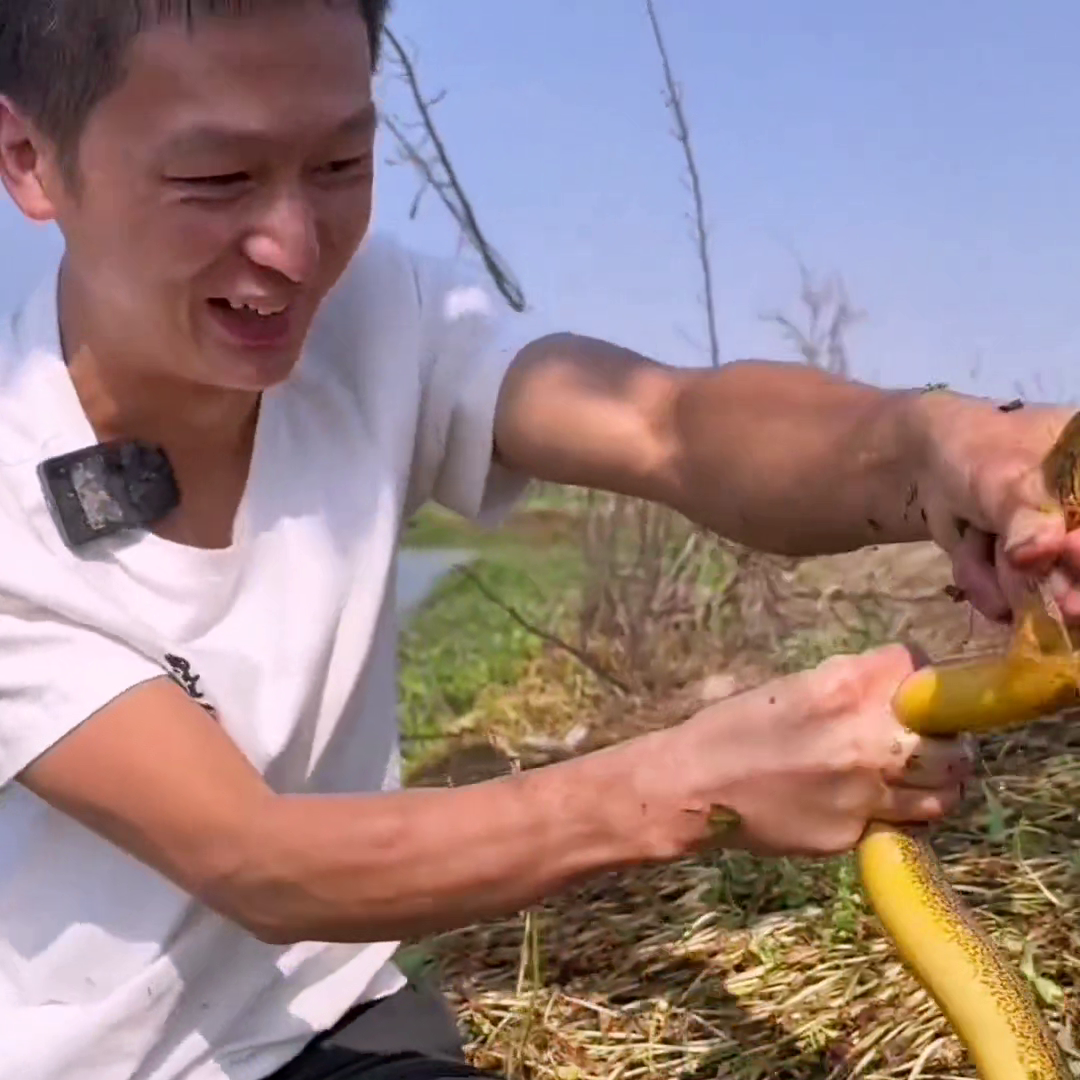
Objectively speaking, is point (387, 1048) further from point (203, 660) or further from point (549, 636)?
point (549, 636)

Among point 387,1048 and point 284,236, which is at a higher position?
point 284,236

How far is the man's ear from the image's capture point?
4.05 ft

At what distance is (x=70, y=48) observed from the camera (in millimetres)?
1166

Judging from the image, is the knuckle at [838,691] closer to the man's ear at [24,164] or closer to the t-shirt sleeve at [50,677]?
the t-shirt sleeve at [50,677]

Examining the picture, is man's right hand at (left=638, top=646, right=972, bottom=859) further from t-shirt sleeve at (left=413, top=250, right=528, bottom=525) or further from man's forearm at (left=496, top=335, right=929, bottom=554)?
t-shirt sleeve at (left=413, top=250, right=528, bottom=525)

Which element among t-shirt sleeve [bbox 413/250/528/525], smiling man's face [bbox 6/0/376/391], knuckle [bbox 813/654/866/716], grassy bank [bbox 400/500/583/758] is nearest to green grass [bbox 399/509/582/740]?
grassy bank [bbox 400/500/583/758]

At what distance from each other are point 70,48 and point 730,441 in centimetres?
57

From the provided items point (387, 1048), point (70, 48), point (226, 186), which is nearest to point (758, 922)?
point (387, 1048)

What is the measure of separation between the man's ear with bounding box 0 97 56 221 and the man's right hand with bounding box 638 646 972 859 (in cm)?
64

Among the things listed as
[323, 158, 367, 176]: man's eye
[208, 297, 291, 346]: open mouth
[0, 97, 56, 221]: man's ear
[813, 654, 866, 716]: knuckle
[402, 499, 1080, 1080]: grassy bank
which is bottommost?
[402, 499, 1080, 1080]: grassy bank

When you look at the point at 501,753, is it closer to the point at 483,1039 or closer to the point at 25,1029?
the point at 483,1039

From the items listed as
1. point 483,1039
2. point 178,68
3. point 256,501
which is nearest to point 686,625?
point 483,1039

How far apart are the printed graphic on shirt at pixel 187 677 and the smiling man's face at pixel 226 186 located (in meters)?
0.21

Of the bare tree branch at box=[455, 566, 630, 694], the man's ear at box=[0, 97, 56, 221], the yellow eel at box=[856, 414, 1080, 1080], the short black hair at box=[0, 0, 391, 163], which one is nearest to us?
the yellow eel at box=[856, 414, 1080, 1080]
